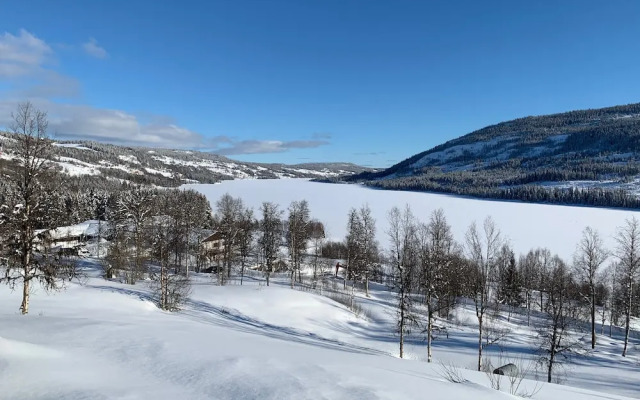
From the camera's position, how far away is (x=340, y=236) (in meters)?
95.8

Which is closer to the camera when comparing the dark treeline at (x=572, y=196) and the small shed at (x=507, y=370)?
the small shed at (x=507, y=370)

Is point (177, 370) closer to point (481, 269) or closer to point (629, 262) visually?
point (481, 269)

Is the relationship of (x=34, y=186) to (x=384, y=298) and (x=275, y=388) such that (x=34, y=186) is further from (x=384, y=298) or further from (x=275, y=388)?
(x=384, y=298)

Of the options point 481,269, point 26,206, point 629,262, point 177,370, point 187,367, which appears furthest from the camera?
point 629,262

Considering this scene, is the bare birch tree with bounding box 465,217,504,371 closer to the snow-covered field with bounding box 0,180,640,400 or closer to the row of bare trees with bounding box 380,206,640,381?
the row of bare trees with bounding box 380,206,640,381

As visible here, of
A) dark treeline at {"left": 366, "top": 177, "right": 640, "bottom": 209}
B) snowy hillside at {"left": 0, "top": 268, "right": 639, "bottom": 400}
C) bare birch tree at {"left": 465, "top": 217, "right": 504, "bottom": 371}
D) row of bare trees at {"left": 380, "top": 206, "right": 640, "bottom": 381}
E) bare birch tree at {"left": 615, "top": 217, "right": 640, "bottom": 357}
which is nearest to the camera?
snowy hillside at {"left": 0, "top": 268, "right": 639, "bottom": 400}

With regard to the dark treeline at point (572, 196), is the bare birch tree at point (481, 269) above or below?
below

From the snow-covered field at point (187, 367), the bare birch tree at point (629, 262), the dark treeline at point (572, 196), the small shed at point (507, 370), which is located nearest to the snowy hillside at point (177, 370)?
the snow-covered field at point (187, 367)

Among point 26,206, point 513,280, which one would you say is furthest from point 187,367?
point 513,280

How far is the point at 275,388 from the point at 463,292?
169ft

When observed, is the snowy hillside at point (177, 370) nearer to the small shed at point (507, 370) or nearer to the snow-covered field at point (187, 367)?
the snow-covered field at point (187, 367)

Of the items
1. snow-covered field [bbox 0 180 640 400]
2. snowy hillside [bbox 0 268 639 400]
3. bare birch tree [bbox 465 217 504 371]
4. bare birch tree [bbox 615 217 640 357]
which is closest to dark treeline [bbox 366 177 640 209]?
→ bare birch tree [bbox 465 217 504 371]

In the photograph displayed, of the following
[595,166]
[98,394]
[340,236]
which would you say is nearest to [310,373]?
[98,394]

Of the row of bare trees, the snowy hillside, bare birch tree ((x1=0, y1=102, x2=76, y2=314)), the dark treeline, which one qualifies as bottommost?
the row of bare trees
